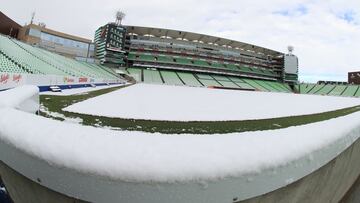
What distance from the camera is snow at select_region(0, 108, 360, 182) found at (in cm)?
163

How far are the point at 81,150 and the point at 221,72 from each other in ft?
247

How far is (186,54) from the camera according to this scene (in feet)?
244

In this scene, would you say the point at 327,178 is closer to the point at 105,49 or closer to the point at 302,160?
the point at 302,160

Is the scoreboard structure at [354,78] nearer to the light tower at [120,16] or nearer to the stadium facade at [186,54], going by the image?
the stadium facade at [186,54]

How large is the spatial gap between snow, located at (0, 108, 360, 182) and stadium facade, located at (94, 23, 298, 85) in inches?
2341

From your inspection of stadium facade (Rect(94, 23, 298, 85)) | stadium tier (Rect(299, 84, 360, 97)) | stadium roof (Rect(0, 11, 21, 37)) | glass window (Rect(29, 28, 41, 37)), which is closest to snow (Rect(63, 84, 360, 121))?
stadium roof (Rect(0, 11, 21, 37))

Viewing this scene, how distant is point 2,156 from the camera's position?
2203 mm

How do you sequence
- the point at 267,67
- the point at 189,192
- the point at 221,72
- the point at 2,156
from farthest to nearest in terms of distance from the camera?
the point at 267,67, the point at 221,72, the point at 2,156, the point at 189,192

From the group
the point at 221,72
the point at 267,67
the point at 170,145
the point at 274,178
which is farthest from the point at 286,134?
the point at 267,67

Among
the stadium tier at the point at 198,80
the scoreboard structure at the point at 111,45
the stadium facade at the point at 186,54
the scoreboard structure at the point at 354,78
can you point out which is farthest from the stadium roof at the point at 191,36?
the scoreboard structure at the point at 354,78

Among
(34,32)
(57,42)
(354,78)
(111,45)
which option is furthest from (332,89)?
(34,32)

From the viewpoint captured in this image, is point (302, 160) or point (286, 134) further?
point (286, 134)

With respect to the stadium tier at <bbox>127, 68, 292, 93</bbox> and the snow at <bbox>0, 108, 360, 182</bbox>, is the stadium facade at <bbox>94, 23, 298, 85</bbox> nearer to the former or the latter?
the stadium tier at <bbox>127, 68, 292, 93</bbox>

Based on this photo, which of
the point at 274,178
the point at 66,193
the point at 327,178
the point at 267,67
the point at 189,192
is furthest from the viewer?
the point at 267,67
